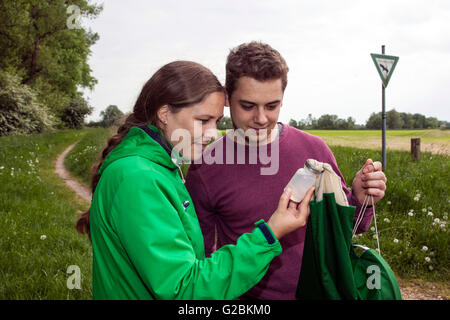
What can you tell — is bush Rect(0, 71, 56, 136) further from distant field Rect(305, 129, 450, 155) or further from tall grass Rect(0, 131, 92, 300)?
distant field Rect(305, 129, 450, 155)

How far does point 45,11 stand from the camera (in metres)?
27.4

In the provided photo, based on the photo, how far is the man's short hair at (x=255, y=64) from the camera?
8.07 feet

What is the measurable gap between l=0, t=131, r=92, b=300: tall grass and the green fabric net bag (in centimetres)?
310

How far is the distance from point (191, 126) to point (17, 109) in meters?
27.1

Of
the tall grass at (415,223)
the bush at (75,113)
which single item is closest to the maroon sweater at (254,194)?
the tall grass at (415,223)

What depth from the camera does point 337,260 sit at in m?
1.82

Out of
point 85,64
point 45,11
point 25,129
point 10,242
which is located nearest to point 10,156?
point 10,242

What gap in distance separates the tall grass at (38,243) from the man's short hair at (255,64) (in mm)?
2985

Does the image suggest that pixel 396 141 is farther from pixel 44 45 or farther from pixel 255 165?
pixel 44 45

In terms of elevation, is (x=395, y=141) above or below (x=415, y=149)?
above

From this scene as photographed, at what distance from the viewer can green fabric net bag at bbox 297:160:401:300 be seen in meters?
1.78

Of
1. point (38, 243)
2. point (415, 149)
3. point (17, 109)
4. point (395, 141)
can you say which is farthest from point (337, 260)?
point (17, 109)
